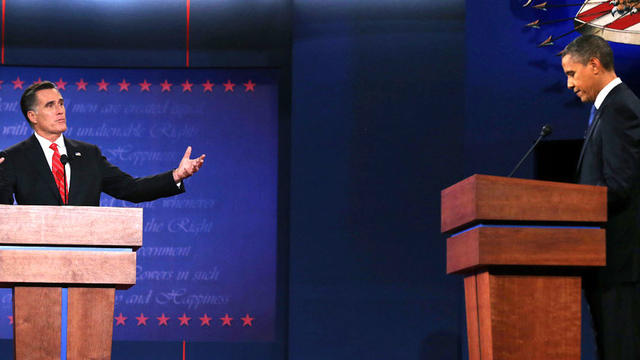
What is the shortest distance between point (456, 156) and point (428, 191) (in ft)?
0.93

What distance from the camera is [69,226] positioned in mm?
3297

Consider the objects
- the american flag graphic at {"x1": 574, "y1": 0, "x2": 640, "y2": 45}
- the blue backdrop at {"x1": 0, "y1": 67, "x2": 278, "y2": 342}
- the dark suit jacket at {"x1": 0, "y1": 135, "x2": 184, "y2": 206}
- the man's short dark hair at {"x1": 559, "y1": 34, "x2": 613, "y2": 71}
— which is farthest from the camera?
the blue backdrop at {"x1": 0, "y1": 67, "x2": 278, "y2": 342}

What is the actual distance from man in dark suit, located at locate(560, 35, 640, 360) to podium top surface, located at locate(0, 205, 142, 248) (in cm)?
177

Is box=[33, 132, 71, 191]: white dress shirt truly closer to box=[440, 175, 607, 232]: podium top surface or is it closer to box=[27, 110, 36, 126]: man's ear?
box=[27, 110, 36, 126]: man's ear

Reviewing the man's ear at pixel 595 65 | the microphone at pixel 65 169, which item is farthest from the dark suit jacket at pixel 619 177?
the microphone at pixel 65 169

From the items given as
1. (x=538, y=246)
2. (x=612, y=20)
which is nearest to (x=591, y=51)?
(x=538, y=246)

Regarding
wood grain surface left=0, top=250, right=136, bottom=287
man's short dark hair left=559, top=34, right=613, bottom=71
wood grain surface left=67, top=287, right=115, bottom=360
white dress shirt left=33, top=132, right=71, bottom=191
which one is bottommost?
wood grain surface left=67, top=287, right=115, bottom=360

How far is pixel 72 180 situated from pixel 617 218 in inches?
95.4

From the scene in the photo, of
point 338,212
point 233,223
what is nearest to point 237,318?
point 233,223

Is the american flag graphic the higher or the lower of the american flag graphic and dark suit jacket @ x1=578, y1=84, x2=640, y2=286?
the higher

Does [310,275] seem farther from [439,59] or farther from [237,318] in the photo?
[439,59]

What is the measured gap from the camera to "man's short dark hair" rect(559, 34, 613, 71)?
132 inches

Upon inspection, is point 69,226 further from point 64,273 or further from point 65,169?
point 65,169

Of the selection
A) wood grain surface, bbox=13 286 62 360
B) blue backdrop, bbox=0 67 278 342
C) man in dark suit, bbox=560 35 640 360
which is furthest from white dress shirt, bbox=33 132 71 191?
man in dark suit, bbox=560 35 640 360
